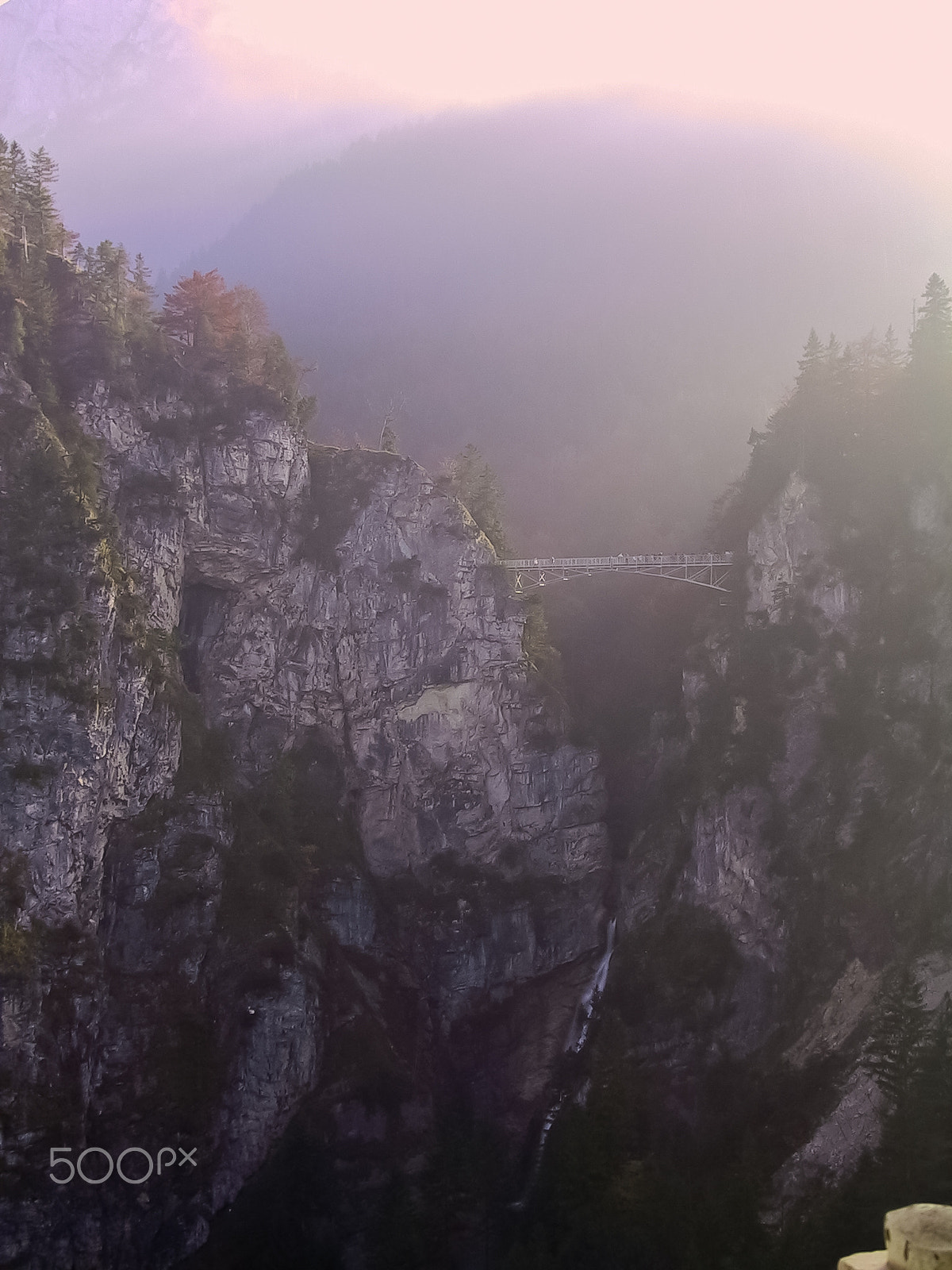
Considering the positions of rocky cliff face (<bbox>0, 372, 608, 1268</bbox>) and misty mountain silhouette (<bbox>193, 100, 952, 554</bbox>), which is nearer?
rocky cliff face (<bbox>0, 372, 608, 1268</bbox>)

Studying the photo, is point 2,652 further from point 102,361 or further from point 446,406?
point 446,406

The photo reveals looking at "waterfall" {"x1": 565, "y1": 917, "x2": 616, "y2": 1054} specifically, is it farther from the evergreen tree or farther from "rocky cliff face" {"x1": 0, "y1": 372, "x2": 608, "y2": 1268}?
the evergreen tree

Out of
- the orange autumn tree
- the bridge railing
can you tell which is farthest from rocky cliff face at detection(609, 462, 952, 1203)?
the orange autumn tree

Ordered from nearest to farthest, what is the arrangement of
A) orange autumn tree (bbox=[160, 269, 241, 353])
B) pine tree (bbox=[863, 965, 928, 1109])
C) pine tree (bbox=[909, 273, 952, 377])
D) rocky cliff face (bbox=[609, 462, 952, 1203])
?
pine tree (bbox=[863, 965, 928, 1109]) < rocky cliff face (bbox=[609, 462, 952, 1203]) < pine tree (bbox=[909, 273, 952, 377]) < orange autumn tree (bbox=[160, 269, 241, 353])

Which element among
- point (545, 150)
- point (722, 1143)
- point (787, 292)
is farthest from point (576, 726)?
point (545, 150)

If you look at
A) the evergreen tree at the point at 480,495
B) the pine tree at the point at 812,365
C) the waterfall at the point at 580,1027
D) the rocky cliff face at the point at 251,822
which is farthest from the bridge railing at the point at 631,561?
the waterfall at the point at 580,1027

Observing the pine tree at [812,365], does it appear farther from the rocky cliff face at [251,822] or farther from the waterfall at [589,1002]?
the waterfall at [589,1002]

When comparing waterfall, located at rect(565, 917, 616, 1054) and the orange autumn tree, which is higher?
the orange autumn tree
